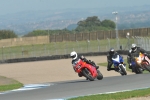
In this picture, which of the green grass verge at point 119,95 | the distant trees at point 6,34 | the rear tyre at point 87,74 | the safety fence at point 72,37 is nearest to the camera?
the green grass verge at point 119,95

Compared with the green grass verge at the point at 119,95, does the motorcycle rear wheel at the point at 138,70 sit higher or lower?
lower

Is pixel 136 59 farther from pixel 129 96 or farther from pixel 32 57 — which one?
pixel 32 57

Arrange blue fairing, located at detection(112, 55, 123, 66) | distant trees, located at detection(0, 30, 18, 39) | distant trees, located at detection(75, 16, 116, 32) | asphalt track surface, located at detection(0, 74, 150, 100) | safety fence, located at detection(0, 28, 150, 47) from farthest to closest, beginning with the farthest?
distant trees, located at detection(75, 16, 116, 32) < distant trees, located at detection(0, 30, 18, 39) < safety fence, located at detection(0, 28, 150, 47) < blue fairing, located at detection(112, 55, 123, 66) < asphalt track surface, located at detection(0, 74, 150, 100)

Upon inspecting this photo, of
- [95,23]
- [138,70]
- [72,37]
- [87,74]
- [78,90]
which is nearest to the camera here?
[78,90]

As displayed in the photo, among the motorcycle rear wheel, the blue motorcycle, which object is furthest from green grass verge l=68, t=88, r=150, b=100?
the motorcycle rear wheel

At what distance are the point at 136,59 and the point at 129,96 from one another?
8694mm

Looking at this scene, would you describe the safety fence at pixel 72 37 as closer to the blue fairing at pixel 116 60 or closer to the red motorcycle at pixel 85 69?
the blue fairing at pixel 116 60

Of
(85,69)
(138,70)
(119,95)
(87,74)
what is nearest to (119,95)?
(119,95)

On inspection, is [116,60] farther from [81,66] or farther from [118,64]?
[81,66]

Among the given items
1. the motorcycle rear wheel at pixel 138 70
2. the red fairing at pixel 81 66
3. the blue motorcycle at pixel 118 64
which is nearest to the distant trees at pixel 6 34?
the motorcycle rear wheel at pixel 138 70

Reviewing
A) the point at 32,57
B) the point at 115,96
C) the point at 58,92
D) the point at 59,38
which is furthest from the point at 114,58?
the point at 59,38

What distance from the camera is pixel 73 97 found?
1277cm

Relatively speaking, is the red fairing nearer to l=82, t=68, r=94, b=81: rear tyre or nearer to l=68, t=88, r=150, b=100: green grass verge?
l=82, t=68, r=94, b=81: rear tyre

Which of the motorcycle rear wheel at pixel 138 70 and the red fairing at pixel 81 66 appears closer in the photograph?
the red fairing at pixel 81 66
